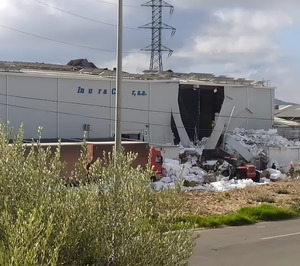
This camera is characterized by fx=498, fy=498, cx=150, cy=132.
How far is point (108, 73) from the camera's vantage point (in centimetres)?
5284

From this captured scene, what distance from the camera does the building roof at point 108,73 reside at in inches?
1996

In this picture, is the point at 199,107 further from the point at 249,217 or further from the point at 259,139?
the point at 249,217

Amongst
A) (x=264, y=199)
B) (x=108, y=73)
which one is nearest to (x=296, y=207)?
(x=264, y=199)

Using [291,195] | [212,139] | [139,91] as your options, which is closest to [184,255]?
[291,195]

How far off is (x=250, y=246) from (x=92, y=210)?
10.5 meters

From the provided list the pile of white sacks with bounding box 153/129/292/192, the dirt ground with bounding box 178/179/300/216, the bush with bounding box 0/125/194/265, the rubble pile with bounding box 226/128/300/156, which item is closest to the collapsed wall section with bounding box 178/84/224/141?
the pile of white sacks with bounding box 153/129/292/192

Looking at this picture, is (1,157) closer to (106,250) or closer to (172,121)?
(106,250)

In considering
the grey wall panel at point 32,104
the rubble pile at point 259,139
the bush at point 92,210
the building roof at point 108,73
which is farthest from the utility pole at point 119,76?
the rubble pile at point 259,139

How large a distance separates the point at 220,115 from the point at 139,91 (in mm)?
12291

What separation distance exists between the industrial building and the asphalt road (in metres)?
30.1

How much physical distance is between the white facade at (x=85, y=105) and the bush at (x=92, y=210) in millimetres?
39423

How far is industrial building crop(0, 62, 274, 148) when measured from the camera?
4484cm

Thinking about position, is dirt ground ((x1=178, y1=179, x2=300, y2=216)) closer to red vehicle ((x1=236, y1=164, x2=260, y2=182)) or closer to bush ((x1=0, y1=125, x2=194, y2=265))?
red vehicle ((x1=236, y1=164, x2=260, y2=182))

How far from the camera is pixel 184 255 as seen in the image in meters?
4.29
